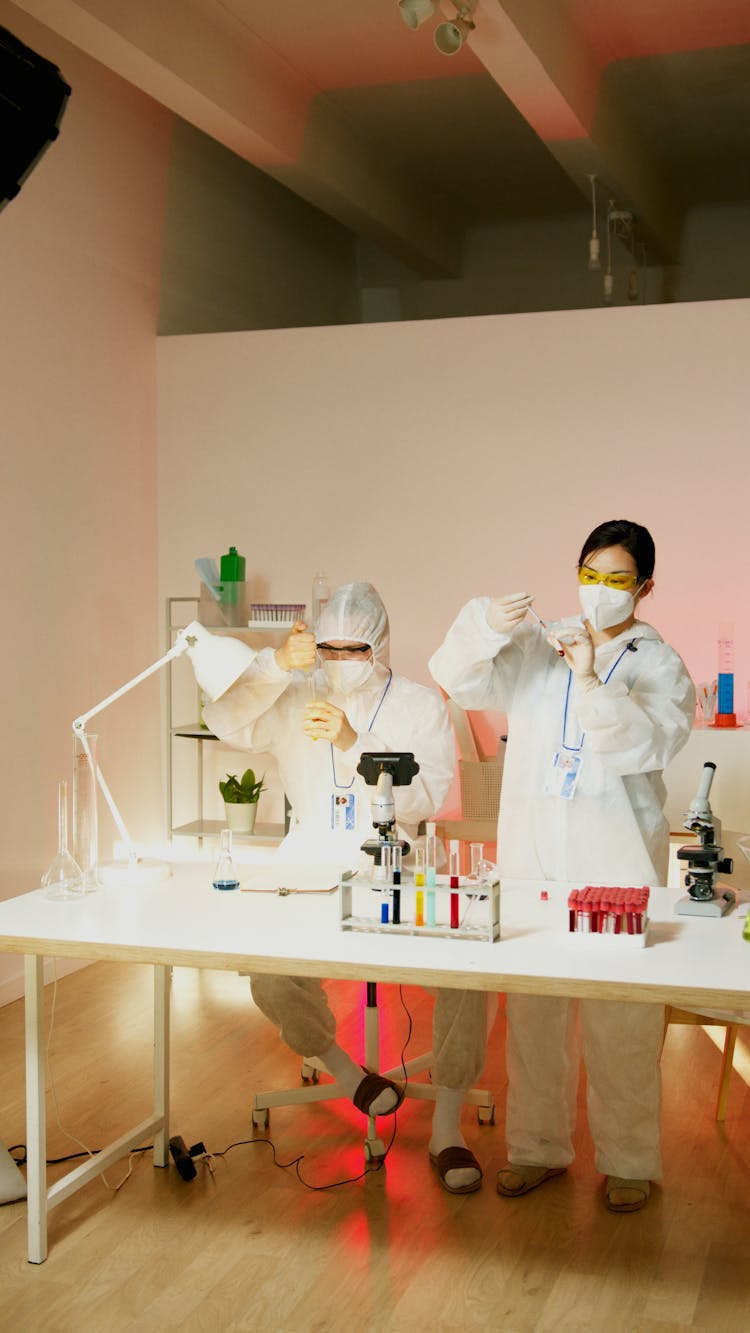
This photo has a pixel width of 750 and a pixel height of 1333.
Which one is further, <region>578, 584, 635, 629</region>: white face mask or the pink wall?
the pink wall

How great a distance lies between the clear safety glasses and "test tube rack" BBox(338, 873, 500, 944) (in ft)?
2.80

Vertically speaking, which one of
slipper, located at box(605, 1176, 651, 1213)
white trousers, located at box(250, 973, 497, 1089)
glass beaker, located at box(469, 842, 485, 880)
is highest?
glass beaker, located at box(469, 842, 485, 880)

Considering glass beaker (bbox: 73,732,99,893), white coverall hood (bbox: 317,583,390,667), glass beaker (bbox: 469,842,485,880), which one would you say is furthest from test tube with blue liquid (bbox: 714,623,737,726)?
glass beaker (bbox: 73,732,99,893)

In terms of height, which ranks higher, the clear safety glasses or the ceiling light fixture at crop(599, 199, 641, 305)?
the ceiling light fixture at crop(599, 199, 641, 305)

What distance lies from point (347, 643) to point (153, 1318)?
1.61m

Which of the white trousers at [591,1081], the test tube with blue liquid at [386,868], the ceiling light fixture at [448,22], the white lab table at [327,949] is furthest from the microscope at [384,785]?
the ceiling light fixture at [448,22]

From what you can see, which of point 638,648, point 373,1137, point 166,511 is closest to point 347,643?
point 638,648

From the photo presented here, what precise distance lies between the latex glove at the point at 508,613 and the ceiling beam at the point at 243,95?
2057mm

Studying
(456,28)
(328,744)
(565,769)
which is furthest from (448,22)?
(565,769)

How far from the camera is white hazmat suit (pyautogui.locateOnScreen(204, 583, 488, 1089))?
10.6ft

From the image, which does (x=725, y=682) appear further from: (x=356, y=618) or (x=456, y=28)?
(x=456, y=28)

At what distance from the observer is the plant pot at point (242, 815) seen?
194 inches

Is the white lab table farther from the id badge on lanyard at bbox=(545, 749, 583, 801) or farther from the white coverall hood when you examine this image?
the white coverall hood

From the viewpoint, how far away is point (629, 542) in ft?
9.79
